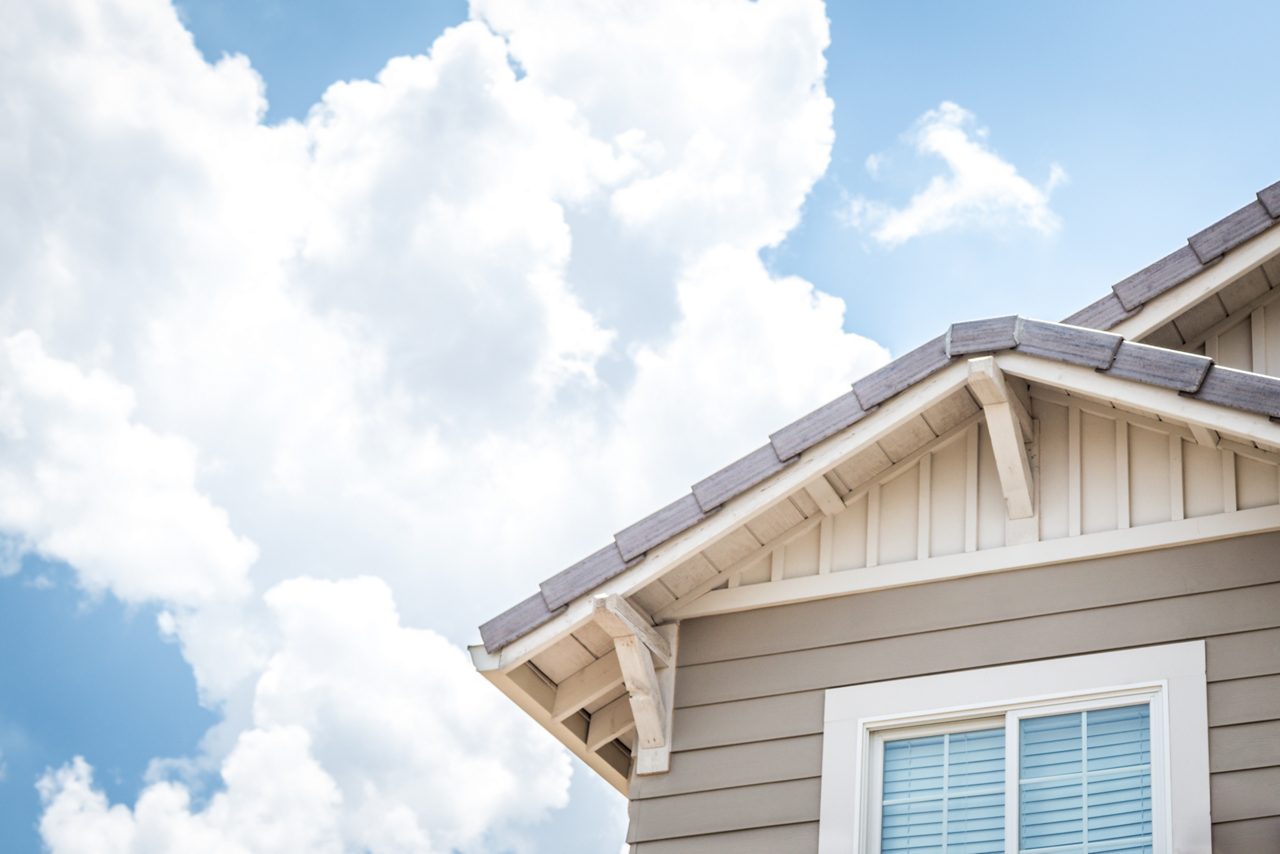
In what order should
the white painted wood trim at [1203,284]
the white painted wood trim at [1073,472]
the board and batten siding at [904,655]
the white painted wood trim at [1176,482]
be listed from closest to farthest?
the board and batten siding at [904,655] → the white painted wood trim at [1176,482] → the white painted wood trim at [1073,472] → the white painted wood trim at [1203,284]

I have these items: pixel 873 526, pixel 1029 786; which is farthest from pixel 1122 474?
pixel 1029 786

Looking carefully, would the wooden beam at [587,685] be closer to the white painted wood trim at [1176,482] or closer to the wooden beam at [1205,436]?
the white painted wood trim at [1176,482]

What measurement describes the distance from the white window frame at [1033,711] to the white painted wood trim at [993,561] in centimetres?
Answer: 49

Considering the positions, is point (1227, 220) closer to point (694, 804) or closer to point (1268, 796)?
point (1268, 796)

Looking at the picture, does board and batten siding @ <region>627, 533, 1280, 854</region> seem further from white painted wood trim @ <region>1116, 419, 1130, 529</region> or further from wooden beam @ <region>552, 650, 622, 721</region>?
wooden beam @ <region>552, 650, 622, 721</region>

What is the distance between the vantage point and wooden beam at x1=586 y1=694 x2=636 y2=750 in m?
8.63

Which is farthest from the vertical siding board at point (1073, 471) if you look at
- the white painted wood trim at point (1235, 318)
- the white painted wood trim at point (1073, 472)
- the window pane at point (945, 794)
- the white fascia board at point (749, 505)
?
the window pane at point (945, 794)

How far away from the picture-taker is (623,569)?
26.3 feet

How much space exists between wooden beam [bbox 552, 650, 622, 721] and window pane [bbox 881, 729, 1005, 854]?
149 cm

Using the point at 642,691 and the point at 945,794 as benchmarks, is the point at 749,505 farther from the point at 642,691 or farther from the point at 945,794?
the point at 945,794

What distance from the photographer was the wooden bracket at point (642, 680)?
7.91 m

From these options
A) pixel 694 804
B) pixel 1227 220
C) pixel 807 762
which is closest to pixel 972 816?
pixel 807 762

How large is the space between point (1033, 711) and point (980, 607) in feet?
1.91

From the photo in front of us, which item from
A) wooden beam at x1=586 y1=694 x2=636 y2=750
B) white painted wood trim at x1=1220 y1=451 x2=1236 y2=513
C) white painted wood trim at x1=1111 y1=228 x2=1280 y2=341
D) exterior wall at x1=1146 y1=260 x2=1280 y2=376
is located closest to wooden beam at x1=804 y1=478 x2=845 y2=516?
wooden beam at x1=586 y1=694 x2=636 y2=750
